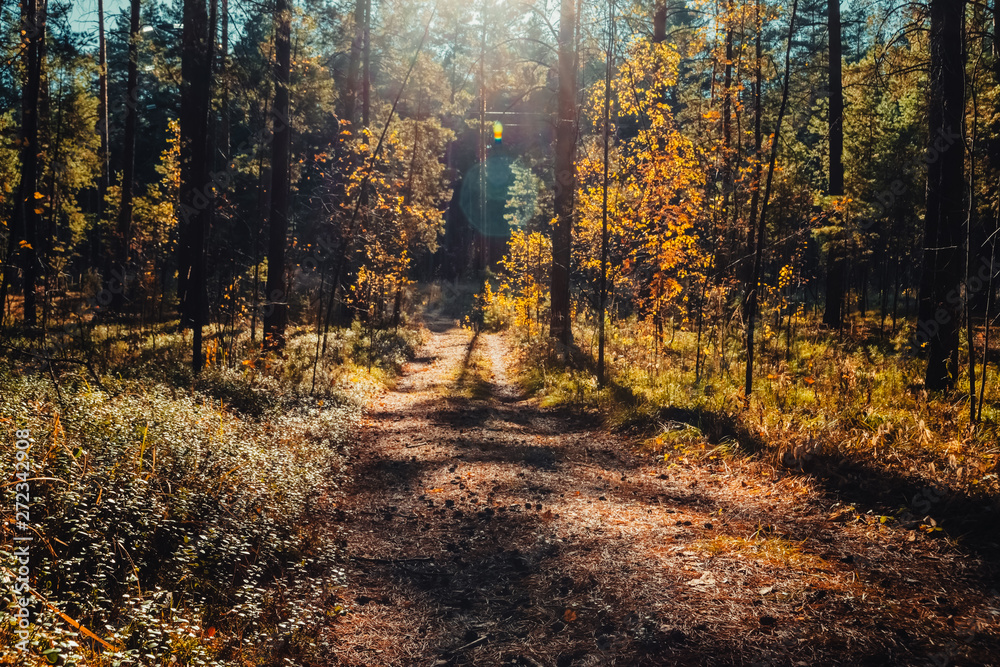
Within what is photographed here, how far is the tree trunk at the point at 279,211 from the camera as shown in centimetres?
1261

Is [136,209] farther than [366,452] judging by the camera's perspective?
Yes

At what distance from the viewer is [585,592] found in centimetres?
374

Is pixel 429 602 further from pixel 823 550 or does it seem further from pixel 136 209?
pixel 136 209

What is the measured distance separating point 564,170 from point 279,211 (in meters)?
6.82

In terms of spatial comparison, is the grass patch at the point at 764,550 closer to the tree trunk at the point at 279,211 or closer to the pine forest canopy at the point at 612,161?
the pine forest canopy at the point at 612,161

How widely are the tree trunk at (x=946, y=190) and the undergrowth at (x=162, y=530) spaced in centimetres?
811

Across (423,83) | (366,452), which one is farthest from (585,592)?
(423,83)

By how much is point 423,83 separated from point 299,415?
710 inches

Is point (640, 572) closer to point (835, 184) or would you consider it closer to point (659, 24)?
point (835, 184)

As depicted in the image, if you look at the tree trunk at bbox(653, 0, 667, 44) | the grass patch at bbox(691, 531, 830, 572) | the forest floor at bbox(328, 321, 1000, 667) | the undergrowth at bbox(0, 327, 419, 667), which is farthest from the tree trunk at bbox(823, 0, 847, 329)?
the undergrowth at bbox(0, 327, 419, 667)

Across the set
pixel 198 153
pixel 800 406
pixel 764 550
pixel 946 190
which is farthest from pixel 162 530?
pixel 946 190

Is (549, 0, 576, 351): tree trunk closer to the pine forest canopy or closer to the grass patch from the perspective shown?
the pine forest canopy

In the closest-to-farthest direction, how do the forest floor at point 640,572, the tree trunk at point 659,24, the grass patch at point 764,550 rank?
the forest floor at point 640,572, the grass patch at point 764,550, the tree trunk at point 659,24

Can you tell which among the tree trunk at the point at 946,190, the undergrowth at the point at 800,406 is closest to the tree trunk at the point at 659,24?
the undergrowth at the point at 800,406
